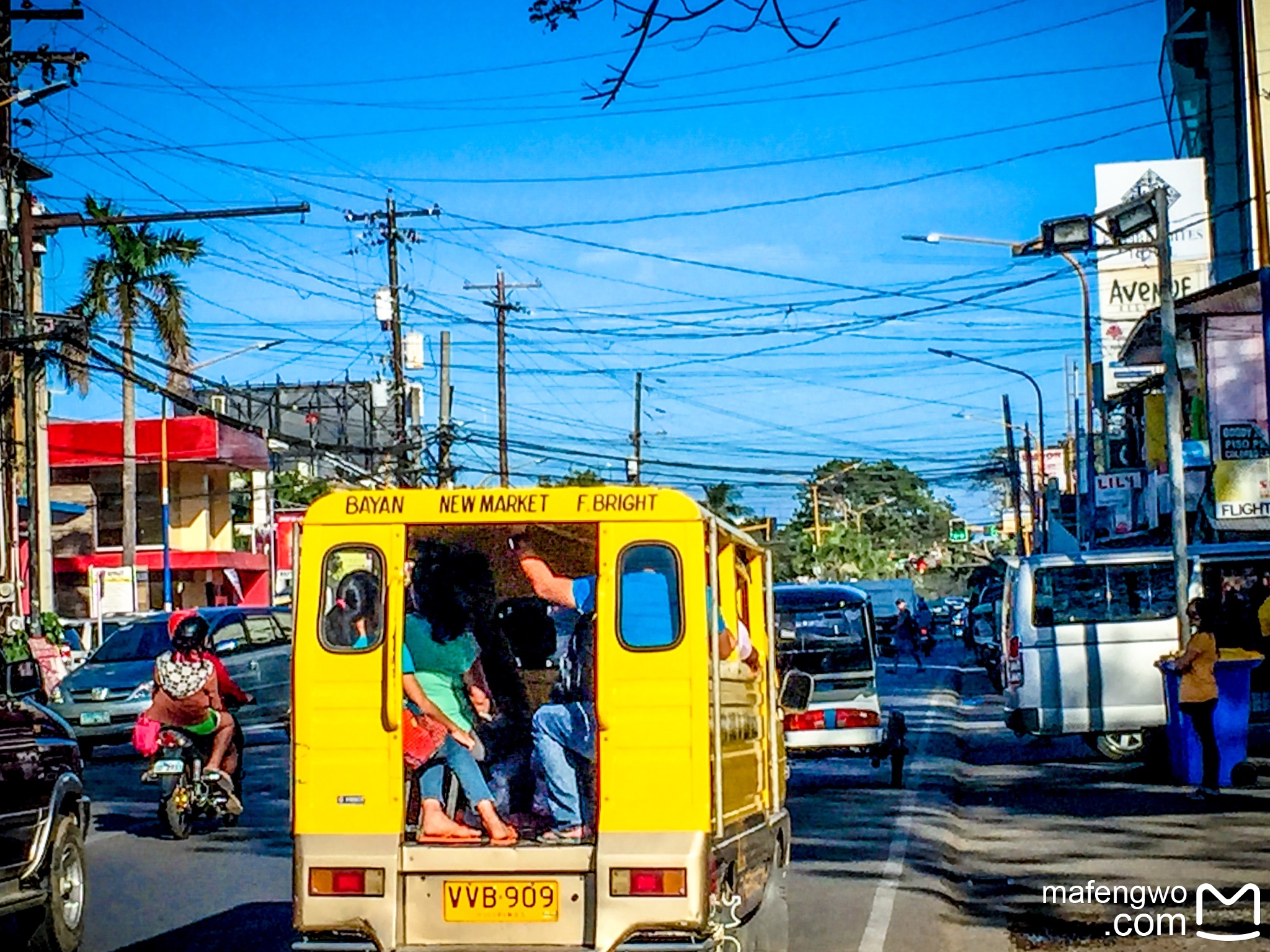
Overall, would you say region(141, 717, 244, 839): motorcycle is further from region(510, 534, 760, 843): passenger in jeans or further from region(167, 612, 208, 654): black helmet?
region(510, 534, 760, 843): passenger in jeans

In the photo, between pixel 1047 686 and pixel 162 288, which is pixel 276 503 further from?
pixel 1047 686

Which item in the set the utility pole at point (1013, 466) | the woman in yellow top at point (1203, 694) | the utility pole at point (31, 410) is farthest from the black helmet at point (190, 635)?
the utility pole at point (1013, 466)

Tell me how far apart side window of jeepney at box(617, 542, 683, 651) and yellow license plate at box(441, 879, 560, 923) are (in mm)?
1059

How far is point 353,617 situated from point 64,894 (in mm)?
3284

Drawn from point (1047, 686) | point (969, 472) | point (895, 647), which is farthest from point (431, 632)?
point (969, 472)

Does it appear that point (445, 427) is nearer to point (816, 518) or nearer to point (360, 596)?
point (360, 596)

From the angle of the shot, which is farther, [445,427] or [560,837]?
[445,427]

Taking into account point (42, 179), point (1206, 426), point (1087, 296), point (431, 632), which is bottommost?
point (431, 632)

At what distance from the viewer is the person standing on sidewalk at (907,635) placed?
49.8m

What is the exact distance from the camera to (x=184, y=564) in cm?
5197

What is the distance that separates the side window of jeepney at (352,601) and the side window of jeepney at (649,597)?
1058 mm

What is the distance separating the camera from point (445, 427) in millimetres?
40688

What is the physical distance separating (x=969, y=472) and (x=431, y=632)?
59.1 metres

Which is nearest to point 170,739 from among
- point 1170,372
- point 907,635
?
point 1170,372
